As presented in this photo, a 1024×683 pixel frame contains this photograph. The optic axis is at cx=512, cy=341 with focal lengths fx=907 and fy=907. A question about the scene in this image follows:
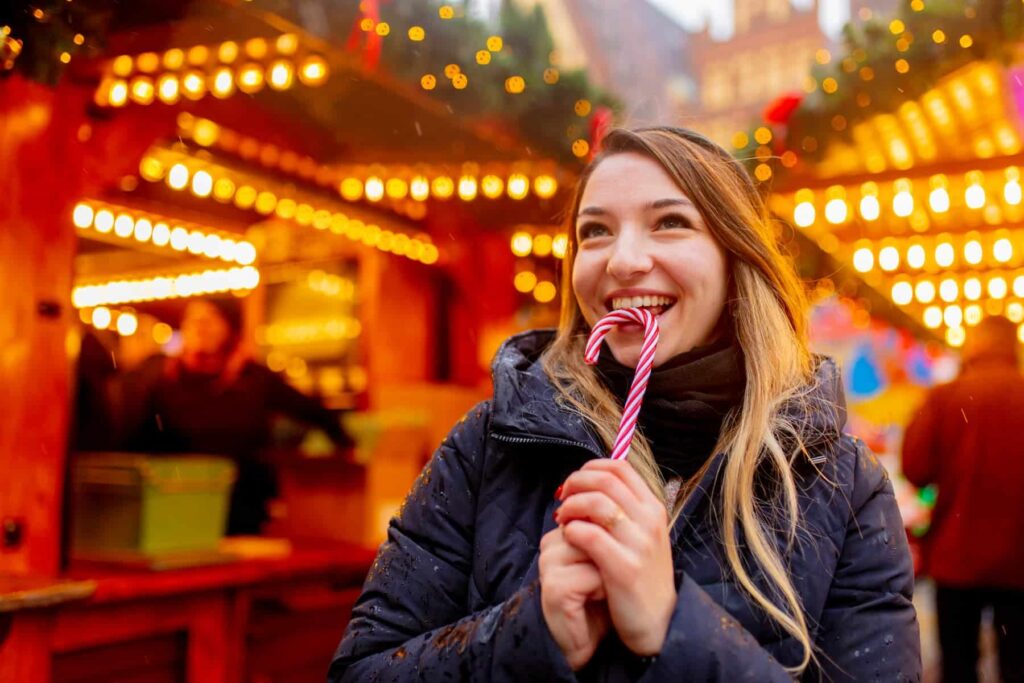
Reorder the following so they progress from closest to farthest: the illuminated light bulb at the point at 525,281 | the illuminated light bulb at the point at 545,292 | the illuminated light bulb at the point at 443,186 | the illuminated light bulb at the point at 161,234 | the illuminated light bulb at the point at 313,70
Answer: the illuminated light bulb at the point at 313,70, the illuminated light bulb at the point at 443,186, the illuminated light bulb at the point at 161,234, the illuminated light bulb at the point at 525,281, the illuminated light bulb at the point at 545,292

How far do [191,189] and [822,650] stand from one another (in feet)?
16.9

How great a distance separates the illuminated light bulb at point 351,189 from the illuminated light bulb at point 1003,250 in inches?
195

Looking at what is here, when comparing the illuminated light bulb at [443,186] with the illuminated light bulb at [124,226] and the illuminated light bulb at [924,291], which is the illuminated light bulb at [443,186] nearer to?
the illuminated light bulb at [124,226]

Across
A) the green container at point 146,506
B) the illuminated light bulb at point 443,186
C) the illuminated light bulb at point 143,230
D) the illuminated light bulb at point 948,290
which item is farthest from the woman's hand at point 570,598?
the illuminated light bulb at point 948,290

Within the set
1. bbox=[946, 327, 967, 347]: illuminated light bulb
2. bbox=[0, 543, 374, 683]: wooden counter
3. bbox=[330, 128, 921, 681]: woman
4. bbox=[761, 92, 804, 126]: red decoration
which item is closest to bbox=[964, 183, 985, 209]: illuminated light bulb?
bbox=[761, 92, 804, 126]: red decoration

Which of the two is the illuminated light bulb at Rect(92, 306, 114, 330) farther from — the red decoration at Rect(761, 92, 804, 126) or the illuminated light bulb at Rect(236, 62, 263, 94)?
the red decoration at Rect(761, 92, 804, 126)

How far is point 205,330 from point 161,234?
2.05 meters

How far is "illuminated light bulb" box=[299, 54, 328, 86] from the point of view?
3473 mm

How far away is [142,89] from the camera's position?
346cm

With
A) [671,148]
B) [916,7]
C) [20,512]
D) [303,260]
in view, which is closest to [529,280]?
[303,260]

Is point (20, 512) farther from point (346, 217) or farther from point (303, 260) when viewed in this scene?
point (303, 260)

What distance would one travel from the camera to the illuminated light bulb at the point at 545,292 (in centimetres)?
788

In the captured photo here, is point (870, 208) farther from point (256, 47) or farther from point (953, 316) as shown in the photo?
point (953, 316)

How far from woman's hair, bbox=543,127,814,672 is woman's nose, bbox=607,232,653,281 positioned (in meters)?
0.13
